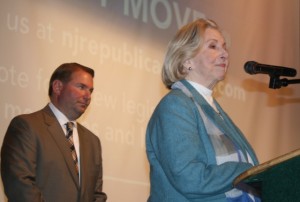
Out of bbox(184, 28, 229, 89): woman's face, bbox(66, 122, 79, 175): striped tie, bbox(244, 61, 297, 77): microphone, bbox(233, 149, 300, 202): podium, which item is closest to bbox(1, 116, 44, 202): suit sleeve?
bbox(66, 122, 79, 175): striped tie

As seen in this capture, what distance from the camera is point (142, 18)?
4625mm

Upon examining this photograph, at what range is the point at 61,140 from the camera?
346 centimetres

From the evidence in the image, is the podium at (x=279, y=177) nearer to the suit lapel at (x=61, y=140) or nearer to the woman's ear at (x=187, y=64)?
the woman's ear at (x=187, y=64)

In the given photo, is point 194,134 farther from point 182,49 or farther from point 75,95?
point 75,95

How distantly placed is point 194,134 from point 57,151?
4.31 feet

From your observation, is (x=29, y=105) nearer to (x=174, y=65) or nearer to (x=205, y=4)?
(x=174, y=65)

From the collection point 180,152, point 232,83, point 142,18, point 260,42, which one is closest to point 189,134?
point 180,152

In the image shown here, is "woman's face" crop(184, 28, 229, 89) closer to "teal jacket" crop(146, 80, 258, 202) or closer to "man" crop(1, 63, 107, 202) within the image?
"teal jacket" crop(146, 80, 258, 202)

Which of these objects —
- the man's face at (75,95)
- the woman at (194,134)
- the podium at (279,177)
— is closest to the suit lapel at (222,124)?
the woman at (194,134)

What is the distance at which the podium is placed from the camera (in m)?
1.51

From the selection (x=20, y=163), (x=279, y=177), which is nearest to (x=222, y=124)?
(x=279, y=177)

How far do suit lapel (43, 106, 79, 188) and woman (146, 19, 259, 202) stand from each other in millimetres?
947

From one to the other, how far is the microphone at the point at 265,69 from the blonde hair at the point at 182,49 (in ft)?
0.87

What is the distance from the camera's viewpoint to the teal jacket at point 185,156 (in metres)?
2.18
